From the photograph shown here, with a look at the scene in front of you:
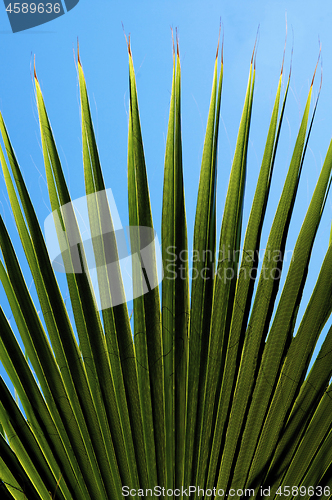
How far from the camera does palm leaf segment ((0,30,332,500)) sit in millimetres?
710

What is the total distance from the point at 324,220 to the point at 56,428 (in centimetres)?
83

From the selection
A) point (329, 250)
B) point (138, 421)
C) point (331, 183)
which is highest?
point (331, 183)

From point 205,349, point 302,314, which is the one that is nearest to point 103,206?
point 205,349

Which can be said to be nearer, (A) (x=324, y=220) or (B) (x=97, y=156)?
(B) (x=97, y=156)

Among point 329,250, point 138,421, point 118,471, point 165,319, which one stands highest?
point 329,250

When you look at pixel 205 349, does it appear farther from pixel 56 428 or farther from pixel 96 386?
pixel 56 428

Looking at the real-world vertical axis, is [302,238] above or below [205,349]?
above

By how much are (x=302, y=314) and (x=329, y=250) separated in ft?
0.53

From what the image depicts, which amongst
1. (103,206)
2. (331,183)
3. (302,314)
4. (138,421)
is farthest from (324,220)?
(138,421)

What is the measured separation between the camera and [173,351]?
757 millimetres

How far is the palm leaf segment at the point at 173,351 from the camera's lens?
2.33 feet

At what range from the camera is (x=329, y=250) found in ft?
2.28

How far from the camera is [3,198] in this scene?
0.81 meters

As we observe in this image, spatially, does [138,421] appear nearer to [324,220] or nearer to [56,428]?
[56,428]
